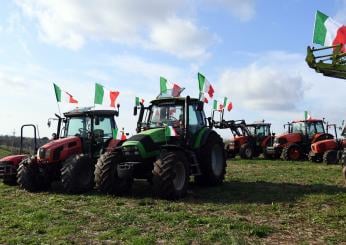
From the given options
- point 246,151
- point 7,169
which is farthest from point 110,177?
point 246,151

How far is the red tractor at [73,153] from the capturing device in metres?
11.8

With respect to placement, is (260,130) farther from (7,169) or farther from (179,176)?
(179,176)

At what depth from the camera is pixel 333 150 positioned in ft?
69.7

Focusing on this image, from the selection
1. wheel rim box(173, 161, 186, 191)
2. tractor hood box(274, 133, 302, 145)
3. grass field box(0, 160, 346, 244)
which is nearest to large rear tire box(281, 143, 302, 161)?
tractor hood box(274, 133, 302, 145)

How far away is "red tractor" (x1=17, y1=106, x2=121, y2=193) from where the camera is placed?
11.8 m

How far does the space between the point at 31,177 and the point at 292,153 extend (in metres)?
15.1

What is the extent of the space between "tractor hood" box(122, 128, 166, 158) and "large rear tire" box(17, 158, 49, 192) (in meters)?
2.84

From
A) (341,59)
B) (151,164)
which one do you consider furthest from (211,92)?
(341,59)

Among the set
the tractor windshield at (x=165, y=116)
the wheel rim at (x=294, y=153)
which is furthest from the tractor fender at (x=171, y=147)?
the wheel rim at (x=294, y=153)

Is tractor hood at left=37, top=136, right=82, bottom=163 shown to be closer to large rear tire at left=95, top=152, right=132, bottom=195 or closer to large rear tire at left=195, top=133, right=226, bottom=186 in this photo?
large rear tire at left=95, top=152, right=132, bottom=195

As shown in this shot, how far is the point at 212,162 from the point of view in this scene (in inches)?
510

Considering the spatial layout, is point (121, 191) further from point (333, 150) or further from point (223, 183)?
point (333, 150)

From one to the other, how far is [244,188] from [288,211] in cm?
332

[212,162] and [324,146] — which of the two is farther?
[324,146]
